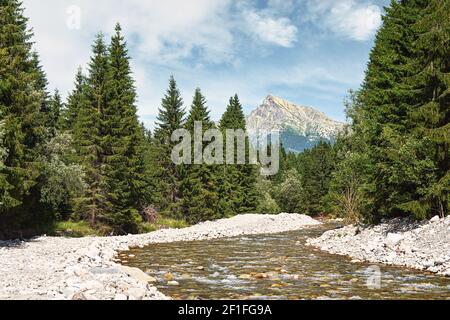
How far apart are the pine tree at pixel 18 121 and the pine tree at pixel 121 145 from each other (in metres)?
7.52

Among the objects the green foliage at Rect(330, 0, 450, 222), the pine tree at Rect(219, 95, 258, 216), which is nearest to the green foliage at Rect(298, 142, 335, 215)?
the pine tree at Rect(219, 95, 258, 216)

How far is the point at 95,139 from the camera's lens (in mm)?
34406

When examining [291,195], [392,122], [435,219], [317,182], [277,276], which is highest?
[392,122]

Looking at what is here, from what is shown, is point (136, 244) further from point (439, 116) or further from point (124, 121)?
point (439, 116)

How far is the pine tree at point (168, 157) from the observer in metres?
49.8

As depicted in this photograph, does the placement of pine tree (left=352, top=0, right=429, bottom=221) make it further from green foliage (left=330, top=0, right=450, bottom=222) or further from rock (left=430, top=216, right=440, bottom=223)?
rock (left=430, top=216, right=440, bottom=223)

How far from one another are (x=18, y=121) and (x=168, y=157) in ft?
88.8

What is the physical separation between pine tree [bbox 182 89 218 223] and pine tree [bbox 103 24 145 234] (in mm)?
9178

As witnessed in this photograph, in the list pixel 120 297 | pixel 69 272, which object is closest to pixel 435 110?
pixel 120 297

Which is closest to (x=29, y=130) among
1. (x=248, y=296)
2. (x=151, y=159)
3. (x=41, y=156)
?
(x=41, y=156)

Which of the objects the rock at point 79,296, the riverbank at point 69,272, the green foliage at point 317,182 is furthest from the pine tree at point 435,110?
the green foliage at point 317,182

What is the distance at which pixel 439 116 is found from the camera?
22.2 m

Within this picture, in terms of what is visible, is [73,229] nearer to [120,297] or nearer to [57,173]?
[57,173]

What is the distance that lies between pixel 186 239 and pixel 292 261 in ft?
44.2
